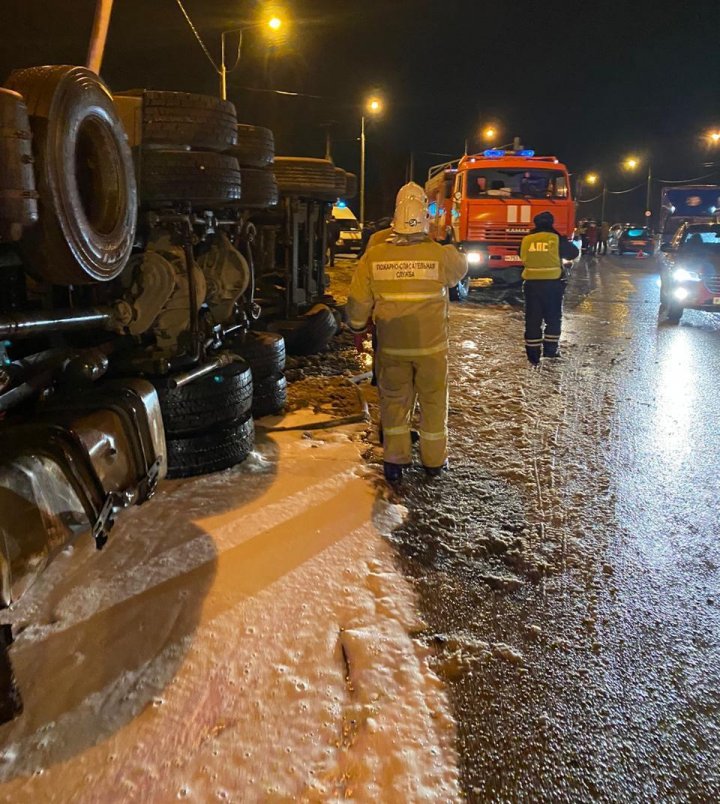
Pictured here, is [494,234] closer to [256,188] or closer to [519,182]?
[519,182]

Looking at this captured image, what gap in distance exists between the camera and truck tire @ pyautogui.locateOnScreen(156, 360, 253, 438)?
426cm

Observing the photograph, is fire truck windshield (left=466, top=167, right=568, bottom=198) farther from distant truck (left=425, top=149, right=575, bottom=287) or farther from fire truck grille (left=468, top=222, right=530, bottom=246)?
fire truck grille (left=468, top=222, right=530, bottom=246)

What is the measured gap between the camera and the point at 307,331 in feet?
27.9

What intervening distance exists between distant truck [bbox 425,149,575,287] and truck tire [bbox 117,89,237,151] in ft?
37.5

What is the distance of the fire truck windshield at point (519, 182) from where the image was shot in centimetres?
1565

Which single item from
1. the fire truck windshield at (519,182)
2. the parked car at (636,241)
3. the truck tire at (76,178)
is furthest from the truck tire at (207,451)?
the parked car at (636,241)

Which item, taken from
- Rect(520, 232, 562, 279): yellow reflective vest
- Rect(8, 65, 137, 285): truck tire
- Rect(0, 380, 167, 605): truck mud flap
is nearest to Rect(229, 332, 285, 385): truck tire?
Rect(8, 65, 137, 285): truck tire

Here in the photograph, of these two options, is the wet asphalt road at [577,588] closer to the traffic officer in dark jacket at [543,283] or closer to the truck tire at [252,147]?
the traffic officer in dark jacket at [543,283]

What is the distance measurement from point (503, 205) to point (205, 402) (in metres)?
12.5

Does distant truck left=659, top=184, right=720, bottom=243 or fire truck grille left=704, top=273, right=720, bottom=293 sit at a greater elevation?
distant truck left=659, top=184, right=720, bottom=243

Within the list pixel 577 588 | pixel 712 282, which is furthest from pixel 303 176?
pixel 712 282

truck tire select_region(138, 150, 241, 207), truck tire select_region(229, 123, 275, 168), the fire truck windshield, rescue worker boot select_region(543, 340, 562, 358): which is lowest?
rescue worker boot select_region(543, 340, 562, 358)

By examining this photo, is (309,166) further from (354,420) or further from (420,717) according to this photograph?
(420,717)

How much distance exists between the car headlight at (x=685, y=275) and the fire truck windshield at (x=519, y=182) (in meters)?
4.69
